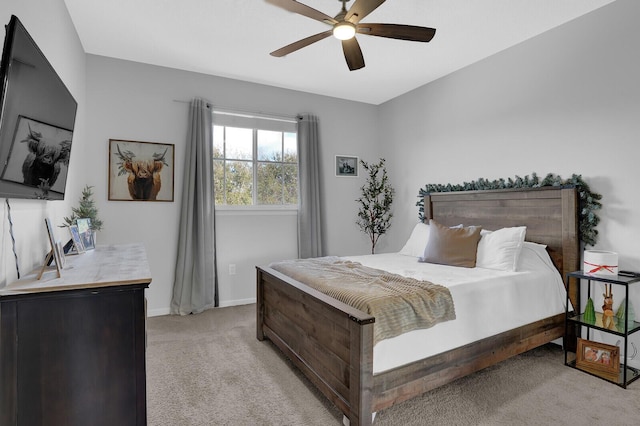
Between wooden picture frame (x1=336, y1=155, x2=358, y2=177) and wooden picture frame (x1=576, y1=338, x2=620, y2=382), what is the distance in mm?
3157

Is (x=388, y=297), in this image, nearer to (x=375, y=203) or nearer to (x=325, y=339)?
(x=325, y=339)

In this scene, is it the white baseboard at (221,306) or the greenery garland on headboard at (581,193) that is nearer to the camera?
the greenery garland on headboard at (581,193)

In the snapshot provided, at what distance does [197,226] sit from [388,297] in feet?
8.51

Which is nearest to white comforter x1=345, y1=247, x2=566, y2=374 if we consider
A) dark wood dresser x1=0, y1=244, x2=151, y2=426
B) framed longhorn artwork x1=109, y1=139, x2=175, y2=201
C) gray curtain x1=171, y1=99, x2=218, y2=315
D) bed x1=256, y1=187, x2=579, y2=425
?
bed x1=256, y1=187, x2=579, y2=425

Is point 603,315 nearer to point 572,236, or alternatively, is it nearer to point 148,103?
point 572,236

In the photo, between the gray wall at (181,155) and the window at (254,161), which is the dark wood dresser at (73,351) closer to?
the gray wall at (181,155)

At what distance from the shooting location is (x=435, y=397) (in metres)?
2.11

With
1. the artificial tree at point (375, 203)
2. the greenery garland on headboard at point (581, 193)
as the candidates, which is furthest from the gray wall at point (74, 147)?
the greenery garland on headboard at point (581, 193)

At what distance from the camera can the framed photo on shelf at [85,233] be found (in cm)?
241

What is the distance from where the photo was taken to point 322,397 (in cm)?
212

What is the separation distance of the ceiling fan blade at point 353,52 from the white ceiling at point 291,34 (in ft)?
1.30

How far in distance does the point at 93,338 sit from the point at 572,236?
325 centimetres

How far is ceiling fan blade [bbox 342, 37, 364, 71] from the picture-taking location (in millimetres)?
2396

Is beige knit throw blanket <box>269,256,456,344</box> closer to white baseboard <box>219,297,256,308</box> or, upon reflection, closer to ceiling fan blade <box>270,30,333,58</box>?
ceiling fan blade <box>270,30,333,58</box>
